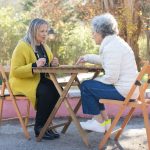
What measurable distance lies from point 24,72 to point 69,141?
3.03 feet

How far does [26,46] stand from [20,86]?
47cm

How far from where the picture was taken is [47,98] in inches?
207

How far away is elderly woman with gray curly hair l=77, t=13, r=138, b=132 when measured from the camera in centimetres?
463

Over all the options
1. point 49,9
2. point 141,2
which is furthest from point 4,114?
point 49,9

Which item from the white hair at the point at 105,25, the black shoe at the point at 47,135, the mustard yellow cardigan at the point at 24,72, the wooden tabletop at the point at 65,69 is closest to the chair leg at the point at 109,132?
the wooden tabletop at the point at 65,69

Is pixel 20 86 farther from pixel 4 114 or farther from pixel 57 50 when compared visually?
pixel 57 50

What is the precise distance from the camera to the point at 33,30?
534 cm

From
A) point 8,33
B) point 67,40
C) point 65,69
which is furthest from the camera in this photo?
point 67,40

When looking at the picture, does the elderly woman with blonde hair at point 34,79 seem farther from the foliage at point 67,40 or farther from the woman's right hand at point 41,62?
the foliage at point 67,40

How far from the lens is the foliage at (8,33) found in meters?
19.3

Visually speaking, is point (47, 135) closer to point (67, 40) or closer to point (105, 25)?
point (105, 25)

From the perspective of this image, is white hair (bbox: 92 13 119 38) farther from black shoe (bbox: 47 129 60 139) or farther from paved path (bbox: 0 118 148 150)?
black shoe (bbox: 47 129 60 139)

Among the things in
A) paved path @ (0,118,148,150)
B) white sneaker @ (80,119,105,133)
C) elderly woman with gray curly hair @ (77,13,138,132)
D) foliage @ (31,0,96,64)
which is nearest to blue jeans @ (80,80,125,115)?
elderly woman with gray curly hair @ (77,13,138,132)

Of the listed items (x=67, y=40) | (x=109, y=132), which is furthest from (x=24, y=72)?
(x=67, y=40)
